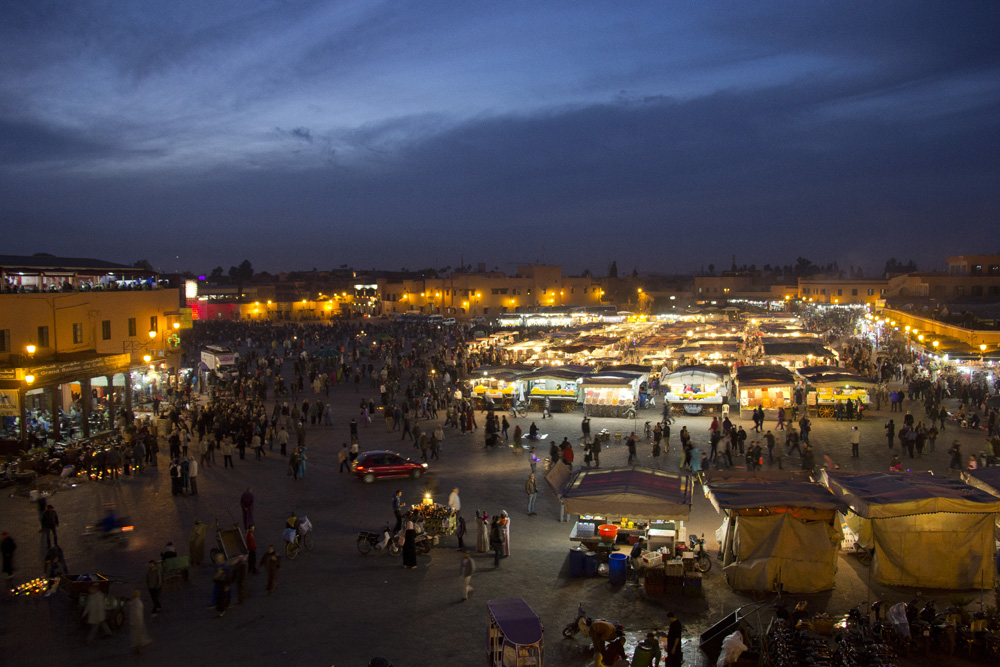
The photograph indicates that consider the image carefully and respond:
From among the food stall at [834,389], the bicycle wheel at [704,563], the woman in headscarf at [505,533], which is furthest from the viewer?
the food stall at [834,389]

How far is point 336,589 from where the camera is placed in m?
10.1

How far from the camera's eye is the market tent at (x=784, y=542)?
985 cm

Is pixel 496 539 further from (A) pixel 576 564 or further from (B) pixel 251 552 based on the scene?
(B) pixel 251 552

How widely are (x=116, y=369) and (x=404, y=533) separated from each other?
641 inches

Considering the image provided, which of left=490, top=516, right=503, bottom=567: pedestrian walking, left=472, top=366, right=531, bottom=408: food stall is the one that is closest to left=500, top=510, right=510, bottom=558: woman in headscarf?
left=490, top=516, right=503, bottom=567: pedestrian walking

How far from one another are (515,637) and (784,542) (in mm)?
4688

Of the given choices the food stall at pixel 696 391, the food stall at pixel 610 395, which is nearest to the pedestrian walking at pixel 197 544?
the food stall at pixel 610 395

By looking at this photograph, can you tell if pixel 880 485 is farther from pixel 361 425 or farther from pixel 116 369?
pixel 116 369

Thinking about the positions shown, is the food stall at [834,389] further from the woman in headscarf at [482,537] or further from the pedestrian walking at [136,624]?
the pedestrian walking at [136,624]

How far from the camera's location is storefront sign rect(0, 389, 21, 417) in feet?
60.2

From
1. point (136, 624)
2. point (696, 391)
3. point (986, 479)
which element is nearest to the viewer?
point (136, 624)

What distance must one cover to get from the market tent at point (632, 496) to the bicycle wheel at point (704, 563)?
597 mm

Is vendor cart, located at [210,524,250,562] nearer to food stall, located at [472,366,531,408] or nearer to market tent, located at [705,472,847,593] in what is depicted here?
market tent, located at [705,472,847,593]

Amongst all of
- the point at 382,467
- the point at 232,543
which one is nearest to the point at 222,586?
the point at 232,543
